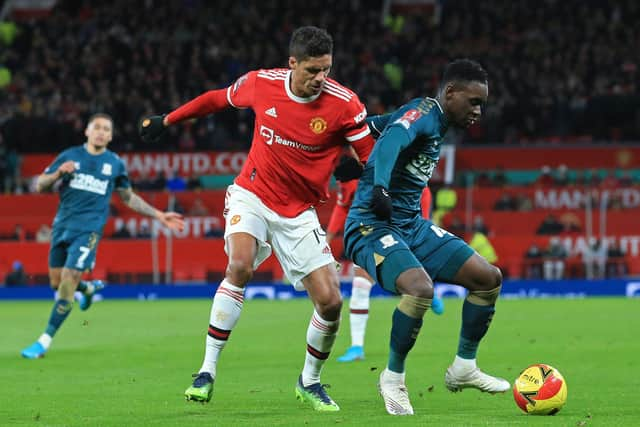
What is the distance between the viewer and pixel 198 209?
2814 centimetres

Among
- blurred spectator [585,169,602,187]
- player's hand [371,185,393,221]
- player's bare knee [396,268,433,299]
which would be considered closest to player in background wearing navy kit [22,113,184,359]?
player's bare knee [396,268,433,299]

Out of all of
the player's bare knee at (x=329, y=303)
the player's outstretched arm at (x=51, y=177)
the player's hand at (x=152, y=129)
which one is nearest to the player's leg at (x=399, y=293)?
the player's bare knee at (x=329, y=303)

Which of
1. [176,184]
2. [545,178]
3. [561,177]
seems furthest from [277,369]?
[545,178]

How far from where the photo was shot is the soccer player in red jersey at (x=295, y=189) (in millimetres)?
8289

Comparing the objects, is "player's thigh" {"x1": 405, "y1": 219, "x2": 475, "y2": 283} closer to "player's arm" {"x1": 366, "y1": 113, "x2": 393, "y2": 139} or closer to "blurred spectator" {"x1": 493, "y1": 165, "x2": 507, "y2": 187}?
"player's arm" {"x1": 366, "y1": 113, "x2": 393, "y2": 139}

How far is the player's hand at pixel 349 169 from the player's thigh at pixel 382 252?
0.59 metres

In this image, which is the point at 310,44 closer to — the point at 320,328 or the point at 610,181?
the point at 320,328

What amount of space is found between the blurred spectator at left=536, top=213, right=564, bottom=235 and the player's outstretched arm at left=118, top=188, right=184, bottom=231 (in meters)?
15.0

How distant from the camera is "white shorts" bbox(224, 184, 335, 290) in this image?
27.6 feet

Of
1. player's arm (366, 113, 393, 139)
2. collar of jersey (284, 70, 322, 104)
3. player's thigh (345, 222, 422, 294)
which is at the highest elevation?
collar of jersey (284, 70, 322, 104)

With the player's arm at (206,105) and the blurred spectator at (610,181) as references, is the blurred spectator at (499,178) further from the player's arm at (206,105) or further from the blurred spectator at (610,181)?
the player's arm at (206,105)

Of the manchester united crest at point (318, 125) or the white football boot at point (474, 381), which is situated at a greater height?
the manchester united crest at point (318, 125)

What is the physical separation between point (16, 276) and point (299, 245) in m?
19.5

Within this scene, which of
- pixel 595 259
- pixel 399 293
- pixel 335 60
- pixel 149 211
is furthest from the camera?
pixel 335 60
